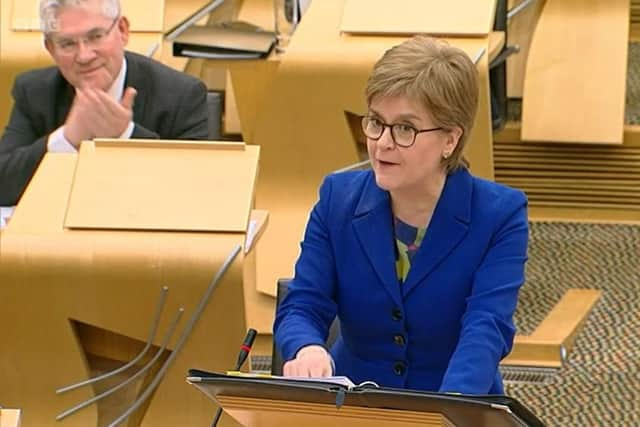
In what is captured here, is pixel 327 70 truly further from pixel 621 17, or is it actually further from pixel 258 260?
pixel 621 17

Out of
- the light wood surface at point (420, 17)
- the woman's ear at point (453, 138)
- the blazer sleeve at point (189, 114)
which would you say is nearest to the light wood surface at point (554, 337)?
the light wood surface at point (420, 17)

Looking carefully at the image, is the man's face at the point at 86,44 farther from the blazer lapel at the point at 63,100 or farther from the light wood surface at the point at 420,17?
the light wood surface at the point at 420,17

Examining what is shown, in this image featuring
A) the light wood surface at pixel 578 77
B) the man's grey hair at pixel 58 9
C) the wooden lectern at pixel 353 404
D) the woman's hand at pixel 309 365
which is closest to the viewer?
the wooden lectern at pixel 353 404

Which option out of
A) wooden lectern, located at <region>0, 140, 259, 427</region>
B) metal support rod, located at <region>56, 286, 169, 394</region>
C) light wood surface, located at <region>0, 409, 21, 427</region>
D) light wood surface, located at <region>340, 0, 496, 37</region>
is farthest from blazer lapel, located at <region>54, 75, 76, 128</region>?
light wood surface, located at <region>0, 409, 21, 427</region>

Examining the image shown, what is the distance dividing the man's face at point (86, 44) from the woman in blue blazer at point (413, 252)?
1014mm

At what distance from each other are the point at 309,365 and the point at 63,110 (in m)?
1.49

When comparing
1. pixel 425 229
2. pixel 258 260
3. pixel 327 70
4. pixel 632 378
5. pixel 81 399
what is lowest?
pixel 81 399

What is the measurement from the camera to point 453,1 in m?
4.55

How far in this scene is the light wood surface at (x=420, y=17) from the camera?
448cm

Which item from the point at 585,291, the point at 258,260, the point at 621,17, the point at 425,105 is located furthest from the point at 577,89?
the point at 425,105

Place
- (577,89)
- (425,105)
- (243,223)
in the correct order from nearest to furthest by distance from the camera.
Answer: (425,105) < (243,223) < (577,89)

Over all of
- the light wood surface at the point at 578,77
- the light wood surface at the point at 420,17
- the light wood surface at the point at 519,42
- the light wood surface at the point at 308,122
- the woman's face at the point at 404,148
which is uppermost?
the light wood surface at the point at 519,42

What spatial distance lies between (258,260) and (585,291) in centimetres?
103

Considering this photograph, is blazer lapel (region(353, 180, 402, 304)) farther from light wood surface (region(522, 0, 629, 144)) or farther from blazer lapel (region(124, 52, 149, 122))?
light wood surface (region(522, 0, 629, 144))
